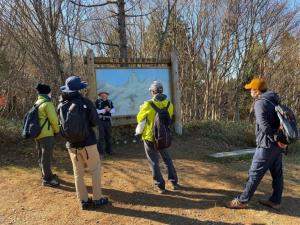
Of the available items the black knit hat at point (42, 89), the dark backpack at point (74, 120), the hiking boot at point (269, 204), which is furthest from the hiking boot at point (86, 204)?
the hiking boot at point (269, 204)

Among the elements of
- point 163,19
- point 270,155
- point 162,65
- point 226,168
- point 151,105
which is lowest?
point 226,168

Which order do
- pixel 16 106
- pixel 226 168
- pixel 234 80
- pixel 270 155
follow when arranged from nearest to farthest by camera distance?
pixel 270 155 < pixel 226 168 < pixel 16 106 < pixel 234 80

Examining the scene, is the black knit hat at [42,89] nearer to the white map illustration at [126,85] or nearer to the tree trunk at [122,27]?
the white map illustration at [126,85]

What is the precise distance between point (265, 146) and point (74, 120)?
8.74 feet

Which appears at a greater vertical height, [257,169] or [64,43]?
[64,43]

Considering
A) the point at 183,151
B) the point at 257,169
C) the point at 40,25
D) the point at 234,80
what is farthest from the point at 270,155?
the point at 234,80

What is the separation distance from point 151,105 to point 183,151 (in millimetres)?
3802

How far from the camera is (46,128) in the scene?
6047mm

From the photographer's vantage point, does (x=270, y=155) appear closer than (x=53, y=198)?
Yes

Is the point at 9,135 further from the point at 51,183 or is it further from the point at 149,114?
the point at 149,114

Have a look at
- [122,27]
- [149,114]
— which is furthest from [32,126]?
[122,27]

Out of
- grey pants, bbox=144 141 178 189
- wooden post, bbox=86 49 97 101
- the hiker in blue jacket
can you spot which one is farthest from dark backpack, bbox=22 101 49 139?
wooden post, bbox=86 49 97 101

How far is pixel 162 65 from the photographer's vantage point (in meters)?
10.6

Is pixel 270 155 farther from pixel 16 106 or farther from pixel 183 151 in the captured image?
pixel 16 106
